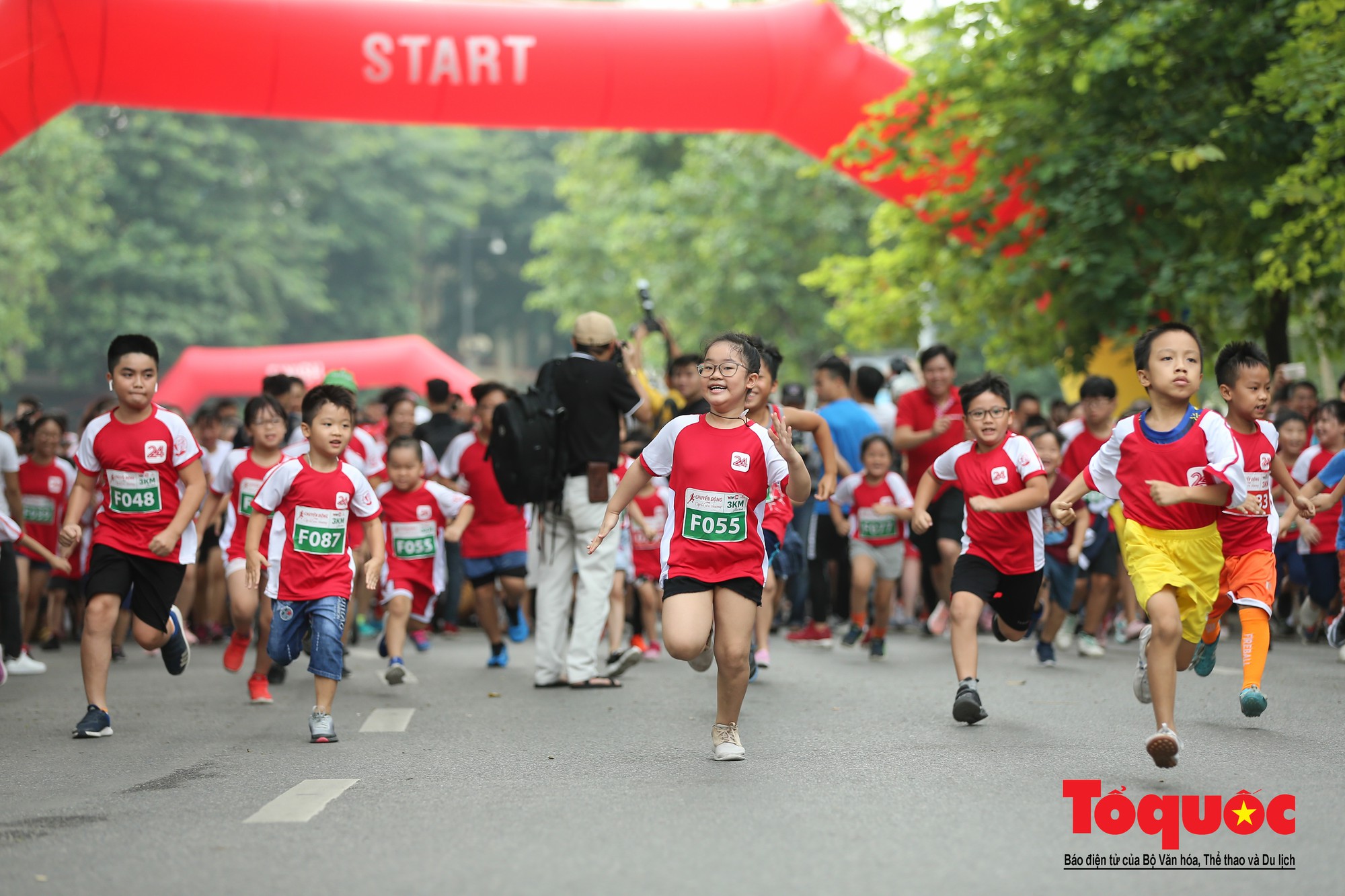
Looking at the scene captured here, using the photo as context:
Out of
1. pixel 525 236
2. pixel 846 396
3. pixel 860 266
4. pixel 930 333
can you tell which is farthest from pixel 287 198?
pixel 846 396

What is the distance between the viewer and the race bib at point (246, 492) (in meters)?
Result: 10.1

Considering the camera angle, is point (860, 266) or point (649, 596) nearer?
point (649, 596)

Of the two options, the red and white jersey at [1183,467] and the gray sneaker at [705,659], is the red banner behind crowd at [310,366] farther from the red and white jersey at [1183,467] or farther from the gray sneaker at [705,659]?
the red and white jersey at [1183,467]

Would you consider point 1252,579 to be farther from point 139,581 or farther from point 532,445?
point 139,581

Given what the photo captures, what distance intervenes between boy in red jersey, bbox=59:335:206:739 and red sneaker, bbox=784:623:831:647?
20.7ft

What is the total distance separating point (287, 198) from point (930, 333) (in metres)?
33.6

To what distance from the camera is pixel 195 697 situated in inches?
383

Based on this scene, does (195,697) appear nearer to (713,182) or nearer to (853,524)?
(853,524)

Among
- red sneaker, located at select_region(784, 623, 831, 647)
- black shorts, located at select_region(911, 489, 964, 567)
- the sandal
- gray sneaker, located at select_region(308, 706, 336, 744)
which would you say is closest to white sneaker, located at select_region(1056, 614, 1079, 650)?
black shorts, located at select_region(911, 489, 964, 567)

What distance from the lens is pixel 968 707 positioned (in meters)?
7.73

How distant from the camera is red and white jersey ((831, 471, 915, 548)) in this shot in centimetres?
1210

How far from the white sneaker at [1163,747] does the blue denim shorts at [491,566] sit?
6.43 meters

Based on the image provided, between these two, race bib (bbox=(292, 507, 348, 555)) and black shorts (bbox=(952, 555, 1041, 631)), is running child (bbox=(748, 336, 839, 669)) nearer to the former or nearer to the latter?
black shorts (bbox=(952, 555, 1041, 631))

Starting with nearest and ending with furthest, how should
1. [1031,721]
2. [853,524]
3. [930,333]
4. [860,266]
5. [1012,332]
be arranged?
→ [1031,721] → [853,524] → [1012,332] → [860,266] → [930,333]
